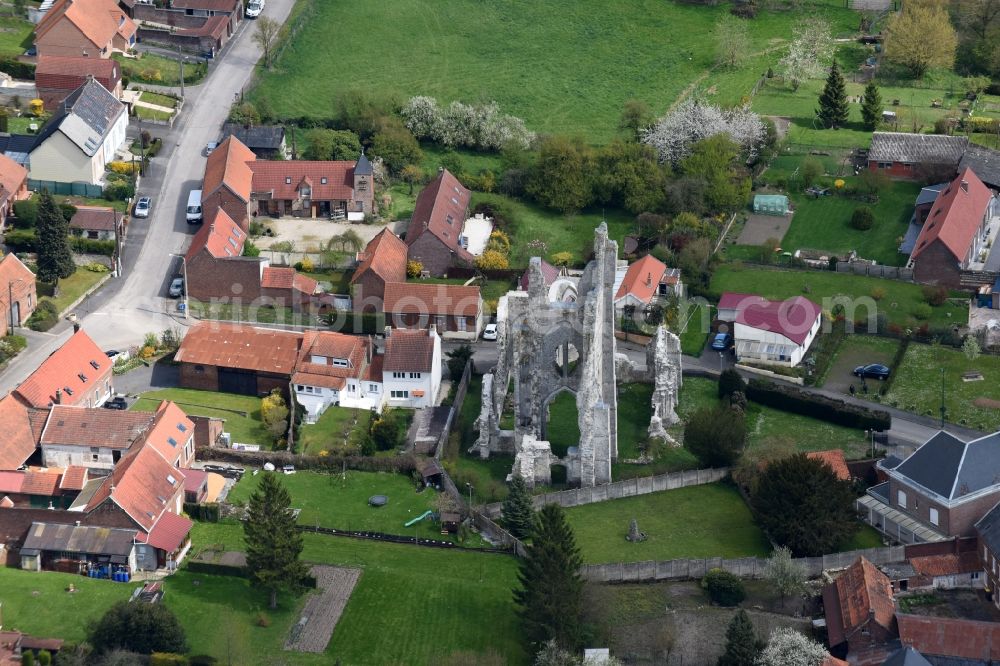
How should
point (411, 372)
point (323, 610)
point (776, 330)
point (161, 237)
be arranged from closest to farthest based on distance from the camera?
1. point (323, 610)
2. point (411, 372)
3. point (776, 330)
4. point (161, 237)

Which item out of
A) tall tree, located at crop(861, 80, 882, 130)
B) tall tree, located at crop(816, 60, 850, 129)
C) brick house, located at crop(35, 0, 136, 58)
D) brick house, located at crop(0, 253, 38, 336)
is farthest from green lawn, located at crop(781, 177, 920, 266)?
brick house, located at crop(35, 0, 136, 58)

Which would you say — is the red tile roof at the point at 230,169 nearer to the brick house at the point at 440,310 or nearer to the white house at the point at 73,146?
the white house at the point at 73,146

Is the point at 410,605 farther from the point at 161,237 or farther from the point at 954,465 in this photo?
the point at 161,237

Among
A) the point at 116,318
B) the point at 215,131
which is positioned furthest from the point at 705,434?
the point at 215,131

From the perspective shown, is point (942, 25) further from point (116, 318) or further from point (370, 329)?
point (116, 318)

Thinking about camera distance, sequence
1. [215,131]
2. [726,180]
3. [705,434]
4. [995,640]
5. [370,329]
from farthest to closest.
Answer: [215,131], [726,180], [370,329], [705,434], [995,640]

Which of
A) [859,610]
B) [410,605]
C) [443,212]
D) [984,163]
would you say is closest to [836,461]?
[859,610]
